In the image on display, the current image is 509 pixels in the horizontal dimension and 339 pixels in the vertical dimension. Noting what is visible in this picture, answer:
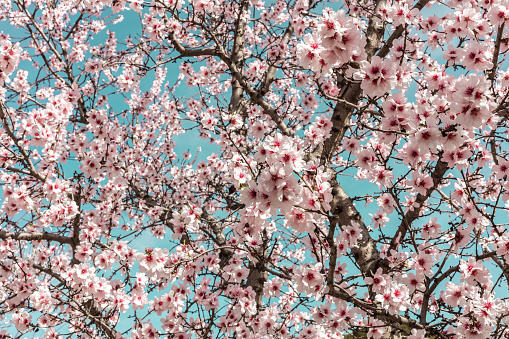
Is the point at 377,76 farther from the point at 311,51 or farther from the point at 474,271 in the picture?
the point at 474,271

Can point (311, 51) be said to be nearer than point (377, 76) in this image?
Yes

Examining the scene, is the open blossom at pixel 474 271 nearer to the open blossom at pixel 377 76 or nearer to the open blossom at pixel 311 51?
the open blossom at pixel 377 76

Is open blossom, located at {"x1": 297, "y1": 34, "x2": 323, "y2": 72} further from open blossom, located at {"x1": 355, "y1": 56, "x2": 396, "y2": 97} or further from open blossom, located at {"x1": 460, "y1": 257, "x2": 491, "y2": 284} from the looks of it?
open blossom, located at {"x1": 460, "y1": 257, "x2": 491, "y2": 284}

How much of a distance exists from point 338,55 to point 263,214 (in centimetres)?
114

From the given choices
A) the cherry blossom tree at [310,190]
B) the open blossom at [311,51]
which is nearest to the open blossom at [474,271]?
the cherry blossom tree at [310,190]

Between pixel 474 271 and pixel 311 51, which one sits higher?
pixel 311 51

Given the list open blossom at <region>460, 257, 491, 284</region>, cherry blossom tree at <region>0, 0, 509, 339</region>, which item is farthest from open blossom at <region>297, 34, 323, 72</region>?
open blossom at <region>460, 257, 491, 284</region>

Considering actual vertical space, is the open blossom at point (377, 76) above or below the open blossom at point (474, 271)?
above

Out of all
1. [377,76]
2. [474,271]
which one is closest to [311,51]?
[377,76]

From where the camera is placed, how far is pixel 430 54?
4988mm

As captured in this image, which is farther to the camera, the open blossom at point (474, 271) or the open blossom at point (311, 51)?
the open blossom at point (474, 271)

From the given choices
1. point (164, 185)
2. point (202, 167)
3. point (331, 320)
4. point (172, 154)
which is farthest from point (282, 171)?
point (172, 154)

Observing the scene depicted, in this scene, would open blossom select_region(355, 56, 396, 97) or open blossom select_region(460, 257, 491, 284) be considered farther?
open blossom select_region(460, 257, 491, 284)

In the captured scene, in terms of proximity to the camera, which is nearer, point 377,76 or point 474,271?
point 377,76
